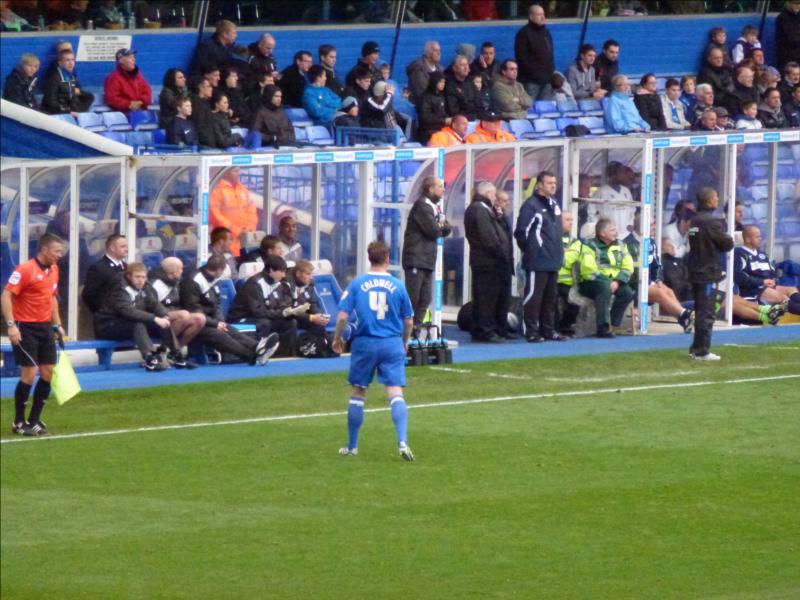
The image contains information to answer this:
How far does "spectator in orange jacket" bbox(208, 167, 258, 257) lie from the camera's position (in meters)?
18.7

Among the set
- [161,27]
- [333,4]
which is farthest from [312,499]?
[333,4]

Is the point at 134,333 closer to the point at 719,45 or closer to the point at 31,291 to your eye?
the point at 31,291

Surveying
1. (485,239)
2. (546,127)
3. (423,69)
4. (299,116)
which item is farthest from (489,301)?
(546,127)

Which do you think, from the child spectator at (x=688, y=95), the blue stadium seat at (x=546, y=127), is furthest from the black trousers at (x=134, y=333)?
the child spectator at (x=688, y=95)

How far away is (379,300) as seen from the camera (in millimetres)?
12781

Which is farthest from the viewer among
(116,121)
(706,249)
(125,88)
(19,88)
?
(125,88)

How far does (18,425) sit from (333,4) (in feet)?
40.5

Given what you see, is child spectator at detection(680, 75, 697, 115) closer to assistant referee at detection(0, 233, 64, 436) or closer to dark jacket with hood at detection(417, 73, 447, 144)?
dark jacket with hood at detection(417, 73, 447, 144)

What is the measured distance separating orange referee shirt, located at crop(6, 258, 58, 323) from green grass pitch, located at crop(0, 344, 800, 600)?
3.33 ft

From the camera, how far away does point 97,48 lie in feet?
72.6

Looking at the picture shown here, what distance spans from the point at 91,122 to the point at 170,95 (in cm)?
100

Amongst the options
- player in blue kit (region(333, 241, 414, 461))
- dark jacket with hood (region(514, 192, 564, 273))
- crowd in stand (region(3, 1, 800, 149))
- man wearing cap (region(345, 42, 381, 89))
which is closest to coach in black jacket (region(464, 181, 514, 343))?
dark jacket with hood (region(514, 192, 564, 273))

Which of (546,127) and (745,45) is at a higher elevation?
(745,45)

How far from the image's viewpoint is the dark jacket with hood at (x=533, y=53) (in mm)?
25203
